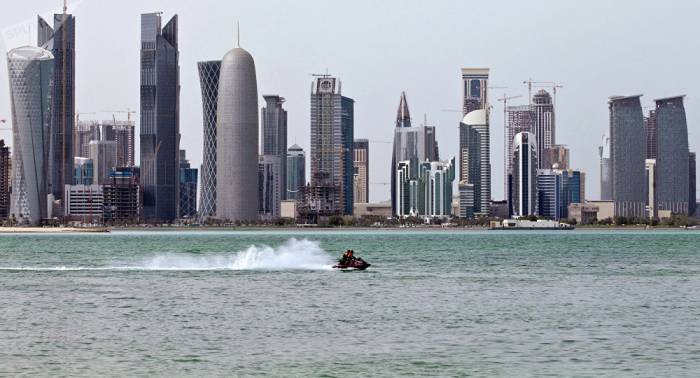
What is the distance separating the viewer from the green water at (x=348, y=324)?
53.0 metres

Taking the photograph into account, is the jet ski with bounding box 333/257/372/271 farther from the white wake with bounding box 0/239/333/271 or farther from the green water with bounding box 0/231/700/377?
the white wake with bounding box 0/239/333/271

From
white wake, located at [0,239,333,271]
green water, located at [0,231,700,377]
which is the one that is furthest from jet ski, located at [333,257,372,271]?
white wake, located at [0,239,333,271]

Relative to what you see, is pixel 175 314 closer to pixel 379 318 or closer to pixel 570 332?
pixel 379 318

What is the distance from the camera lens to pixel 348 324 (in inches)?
2704

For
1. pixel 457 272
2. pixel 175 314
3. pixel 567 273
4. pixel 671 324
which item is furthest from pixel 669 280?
pixel 175 314

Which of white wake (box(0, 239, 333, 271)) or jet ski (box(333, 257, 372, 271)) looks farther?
white wake (box(0, 239, 333, 271))

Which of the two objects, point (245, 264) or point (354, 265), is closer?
point (354, 265)

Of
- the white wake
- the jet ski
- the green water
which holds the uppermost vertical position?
the jet ski

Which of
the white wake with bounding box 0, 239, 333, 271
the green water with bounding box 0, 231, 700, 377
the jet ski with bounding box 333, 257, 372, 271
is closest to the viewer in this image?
the green water with bounding box 0, 231, 700, 377

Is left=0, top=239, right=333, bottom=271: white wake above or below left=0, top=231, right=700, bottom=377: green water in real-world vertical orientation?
above

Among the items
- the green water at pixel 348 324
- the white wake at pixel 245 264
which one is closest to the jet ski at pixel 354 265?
the green water at pixel 348 324

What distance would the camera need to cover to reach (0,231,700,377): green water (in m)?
53.0

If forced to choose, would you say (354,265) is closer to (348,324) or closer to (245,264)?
(245,264)

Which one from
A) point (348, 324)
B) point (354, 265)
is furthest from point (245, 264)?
point (348, 324)
